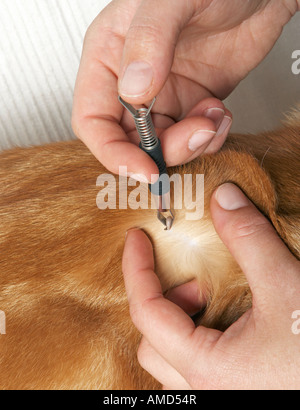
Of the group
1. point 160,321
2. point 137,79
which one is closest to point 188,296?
point 160,321

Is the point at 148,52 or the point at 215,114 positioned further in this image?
the point at 215,114

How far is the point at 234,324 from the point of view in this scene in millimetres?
637

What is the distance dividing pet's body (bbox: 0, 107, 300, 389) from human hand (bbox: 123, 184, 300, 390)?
0.03 m

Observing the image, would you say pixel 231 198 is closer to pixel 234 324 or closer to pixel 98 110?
pixel 234 324

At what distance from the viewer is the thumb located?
63 centimetres

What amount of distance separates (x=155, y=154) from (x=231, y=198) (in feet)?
0.40

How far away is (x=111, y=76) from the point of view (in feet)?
2.75

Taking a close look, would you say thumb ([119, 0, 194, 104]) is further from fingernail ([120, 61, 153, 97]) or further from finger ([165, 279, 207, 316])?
→ finger ([165, 279, 207, 316])

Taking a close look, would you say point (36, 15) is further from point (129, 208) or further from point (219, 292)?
point (219, 292)

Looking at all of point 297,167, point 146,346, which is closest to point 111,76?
point 297,167

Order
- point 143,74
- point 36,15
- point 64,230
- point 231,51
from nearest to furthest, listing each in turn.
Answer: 1. point 143,74
2. point 64,230
3. point 231,51
4. point 36,15

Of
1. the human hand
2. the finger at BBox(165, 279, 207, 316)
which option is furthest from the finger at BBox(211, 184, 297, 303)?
the finger at BBox(165, 279, 207, 316)

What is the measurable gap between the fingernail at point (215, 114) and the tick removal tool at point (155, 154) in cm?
12
